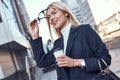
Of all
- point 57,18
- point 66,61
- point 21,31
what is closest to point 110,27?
point 21,31

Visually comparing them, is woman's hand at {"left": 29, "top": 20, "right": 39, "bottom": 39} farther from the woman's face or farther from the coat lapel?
the coat lapel

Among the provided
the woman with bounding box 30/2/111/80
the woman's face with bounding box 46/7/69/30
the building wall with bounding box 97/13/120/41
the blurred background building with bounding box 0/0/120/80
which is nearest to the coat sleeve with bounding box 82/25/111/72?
the woman with bounding box 30/2/111/80

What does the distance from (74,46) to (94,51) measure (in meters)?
0.16

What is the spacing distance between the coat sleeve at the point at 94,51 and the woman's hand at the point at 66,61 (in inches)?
3.4

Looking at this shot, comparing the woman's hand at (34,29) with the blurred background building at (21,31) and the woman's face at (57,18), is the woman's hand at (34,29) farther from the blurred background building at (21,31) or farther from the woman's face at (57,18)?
the blurred background building at (21,31)

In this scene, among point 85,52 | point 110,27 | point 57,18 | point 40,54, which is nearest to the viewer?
point 85,52

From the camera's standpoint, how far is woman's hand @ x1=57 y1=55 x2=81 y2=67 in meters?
2.35

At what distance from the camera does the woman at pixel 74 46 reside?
8.09 feet

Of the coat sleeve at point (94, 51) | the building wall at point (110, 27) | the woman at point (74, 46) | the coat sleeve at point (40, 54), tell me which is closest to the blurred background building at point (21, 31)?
the building wall at point (110, 27)

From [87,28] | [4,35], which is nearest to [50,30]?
[87,28]

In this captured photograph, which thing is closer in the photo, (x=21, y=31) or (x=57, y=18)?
(x=57, y=18)

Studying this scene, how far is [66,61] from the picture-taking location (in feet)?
7.77

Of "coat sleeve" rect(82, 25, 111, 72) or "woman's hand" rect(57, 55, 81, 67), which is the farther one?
"coat sleeve" rect(82, 25, 111, 72)

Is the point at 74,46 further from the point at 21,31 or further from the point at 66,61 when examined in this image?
the point at 21,31
